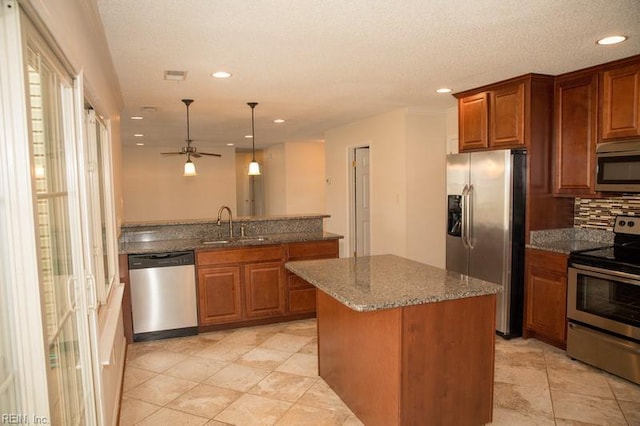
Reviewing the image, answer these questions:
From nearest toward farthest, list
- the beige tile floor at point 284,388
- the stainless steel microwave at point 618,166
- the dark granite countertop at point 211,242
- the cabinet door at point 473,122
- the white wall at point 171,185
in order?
1. the beige tile floor at point 284,388
2. the stainless steel microwave at point 618,166
3. the dark granite countertop at point 211,242
4. the cabinet door at point 473,122
5. the white wall at point 171,185

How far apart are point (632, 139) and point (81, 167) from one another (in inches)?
146

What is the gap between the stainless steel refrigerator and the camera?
12.4 feet

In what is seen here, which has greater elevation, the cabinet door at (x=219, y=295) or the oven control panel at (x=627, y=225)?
the oven control panel at (x=627, y=225)

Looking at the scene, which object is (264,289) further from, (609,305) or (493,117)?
(609,305)

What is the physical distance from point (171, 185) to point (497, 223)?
766cm

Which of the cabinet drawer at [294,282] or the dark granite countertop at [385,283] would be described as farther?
the cabinet drawer at [294,282]

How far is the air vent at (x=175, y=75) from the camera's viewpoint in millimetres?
3381

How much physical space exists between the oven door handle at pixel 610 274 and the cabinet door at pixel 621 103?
1.06 meters

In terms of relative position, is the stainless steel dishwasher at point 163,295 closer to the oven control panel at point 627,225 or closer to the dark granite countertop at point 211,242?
the dark granite countertop at point 211,242

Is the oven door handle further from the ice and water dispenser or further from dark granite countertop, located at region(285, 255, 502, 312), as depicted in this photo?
dark granite countertop, located at region(285, 255, 502, 312)

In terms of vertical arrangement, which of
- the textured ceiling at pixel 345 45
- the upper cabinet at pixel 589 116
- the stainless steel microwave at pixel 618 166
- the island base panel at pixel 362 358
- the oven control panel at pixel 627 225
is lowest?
the island base panel at pixel 362 358

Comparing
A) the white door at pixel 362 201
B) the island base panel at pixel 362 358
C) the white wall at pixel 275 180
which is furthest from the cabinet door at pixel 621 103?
the white wall at pixel 275 180

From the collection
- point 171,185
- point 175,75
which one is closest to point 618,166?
point 175,75

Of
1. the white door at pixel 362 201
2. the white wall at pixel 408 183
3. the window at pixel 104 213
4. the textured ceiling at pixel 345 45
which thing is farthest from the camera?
the white door at pixel 362 201
